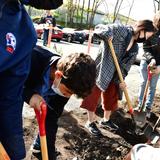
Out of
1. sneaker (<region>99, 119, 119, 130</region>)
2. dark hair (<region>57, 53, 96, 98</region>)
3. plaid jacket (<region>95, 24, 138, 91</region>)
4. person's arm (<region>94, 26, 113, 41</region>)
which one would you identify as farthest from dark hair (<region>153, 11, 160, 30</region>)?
dark hair (<region>57, 53, 96, 98</region>)

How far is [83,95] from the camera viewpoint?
9.06 feet

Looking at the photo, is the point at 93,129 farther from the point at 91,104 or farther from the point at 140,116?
the point at 140,116

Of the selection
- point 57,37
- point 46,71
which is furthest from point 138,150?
point 57,37

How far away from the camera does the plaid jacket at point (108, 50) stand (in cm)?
465

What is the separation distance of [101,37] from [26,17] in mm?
2381

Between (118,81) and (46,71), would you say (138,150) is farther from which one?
(118,81)

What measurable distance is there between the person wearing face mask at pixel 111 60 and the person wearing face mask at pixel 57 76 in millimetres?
1613

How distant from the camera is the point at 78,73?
2.66 meters

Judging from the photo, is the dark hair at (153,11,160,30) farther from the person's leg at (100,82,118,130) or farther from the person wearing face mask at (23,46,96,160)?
the person wearing face mask at (23,46,96,160)

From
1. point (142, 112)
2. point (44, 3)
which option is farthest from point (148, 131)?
point (44, 3)

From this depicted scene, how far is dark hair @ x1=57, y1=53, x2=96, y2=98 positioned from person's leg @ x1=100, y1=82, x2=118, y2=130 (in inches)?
87.8

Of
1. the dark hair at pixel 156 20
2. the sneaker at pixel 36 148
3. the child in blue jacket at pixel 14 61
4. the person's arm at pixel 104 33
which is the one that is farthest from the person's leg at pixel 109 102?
the child in blue jacket at pixel 14 61

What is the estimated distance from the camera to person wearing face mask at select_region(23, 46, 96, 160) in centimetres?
268

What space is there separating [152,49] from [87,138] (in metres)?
1.72
